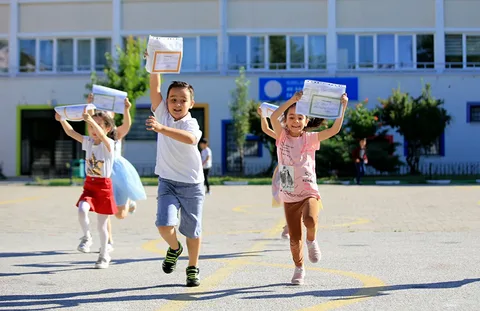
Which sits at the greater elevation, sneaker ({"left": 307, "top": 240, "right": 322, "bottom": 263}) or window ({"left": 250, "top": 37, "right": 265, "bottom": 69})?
window ({"left": 250, "top": 37, "right": 265, "bottom": 69})

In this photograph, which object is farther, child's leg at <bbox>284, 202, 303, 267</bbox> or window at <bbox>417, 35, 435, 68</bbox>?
window at <bbox>417, 35, 435, 68</bbox>

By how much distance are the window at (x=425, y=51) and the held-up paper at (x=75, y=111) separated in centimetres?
2963

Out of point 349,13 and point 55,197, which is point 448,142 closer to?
point 349,13

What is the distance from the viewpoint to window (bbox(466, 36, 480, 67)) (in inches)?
1417

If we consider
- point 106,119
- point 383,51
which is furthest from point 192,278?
point 383,51

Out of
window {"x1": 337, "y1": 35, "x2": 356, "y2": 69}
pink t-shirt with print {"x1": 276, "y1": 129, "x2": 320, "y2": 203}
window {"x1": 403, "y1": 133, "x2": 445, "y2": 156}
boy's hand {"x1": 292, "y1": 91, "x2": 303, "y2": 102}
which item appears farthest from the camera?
window {"x1": 337, "y1": 35, "x2": 356, "y2": 69}

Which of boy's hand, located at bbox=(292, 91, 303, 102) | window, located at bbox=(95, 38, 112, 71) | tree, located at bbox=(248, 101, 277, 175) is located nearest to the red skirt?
boy's hand, located at bbox=(292, 91, 303, 102)

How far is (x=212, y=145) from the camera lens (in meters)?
35.7

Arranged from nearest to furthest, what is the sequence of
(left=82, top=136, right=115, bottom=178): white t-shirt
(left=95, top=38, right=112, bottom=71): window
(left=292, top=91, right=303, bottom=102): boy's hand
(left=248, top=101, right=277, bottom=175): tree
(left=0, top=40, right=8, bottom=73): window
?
(left=292, top=91, right=303, bottom=102): boy's hand → (left=82, top=136, right=115, bottom=178): white t-shirt → (left=248, top=101, right=277, bottom=175): tree → (left=95, top=38, right=112, bottom=71): window → (left=0, top=40, right=8, bottom=73): window

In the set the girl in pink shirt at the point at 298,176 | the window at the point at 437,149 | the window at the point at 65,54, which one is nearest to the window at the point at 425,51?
the window at the point at 437,149

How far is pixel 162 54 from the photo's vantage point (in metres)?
A: 7.02

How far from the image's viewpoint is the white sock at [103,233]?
812 cm

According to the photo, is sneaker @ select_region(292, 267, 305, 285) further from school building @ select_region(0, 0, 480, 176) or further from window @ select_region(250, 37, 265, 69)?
window @ select_region(250, 37, 265, 69)

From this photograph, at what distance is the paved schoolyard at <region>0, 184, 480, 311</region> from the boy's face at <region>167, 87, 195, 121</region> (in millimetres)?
1601
